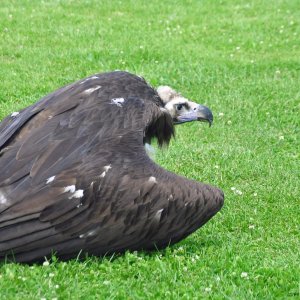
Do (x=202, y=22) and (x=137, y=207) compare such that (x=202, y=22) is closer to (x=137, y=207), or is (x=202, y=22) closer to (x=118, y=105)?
(x=118, y=105)

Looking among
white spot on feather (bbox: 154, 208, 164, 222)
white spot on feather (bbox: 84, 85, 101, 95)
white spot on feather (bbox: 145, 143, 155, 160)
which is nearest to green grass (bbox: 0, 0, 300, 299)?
white spot on feather (bbox: 154, 208, 164, 222)

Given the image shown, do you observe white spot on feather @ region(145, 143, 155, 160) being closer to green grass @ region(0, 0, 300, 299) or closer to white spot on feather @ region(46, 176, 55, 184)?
green grass @ region(0, 0, 300, 299)

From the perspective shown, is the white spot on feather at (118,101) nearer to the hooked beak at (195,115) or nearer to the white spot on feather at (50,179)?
the white spot on feather at (50,179)

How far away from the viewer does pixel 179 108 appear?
788 cm

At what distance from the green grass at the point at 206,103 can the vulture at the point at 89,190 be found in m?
0.16

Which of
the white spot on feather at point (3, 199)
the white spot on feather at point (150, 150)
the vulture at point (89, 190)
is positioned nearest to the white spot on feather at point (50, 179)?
the vulture at point (89, 190)

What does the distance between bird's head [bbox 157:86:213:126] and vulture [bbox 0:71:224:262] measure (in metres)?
1.09

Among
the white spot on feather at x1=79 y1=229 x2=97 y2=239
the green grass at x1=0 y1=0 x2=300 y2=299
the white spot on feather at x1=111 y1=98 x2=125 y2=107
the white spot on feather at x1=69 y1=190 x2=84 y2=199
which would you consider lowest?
the green grass at x1=0 y1=0 x2=300 y2=299

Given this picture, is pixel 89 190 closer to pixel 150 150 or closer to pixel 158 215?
pixel 158 215

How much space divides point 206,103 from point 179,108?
2.66 m

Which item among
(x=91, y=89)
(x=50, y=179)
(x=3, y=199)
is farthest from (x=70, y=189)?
(x=91, y=89)

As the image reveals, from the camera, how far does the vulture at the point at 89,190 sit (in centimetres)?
578

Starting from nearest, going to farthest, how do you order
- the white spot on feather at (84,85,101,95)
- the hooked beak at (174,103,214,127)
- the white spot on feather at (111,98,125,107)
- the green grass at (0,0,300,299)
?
the green grass at (0,0,300,299) → the white spot on feather at (111,98,125,107) → the white spot on feather at (84,85,101,95) → the hooked beak at (174,103,214,127)

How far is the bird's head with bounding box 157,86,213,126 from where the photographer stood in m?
7.79
